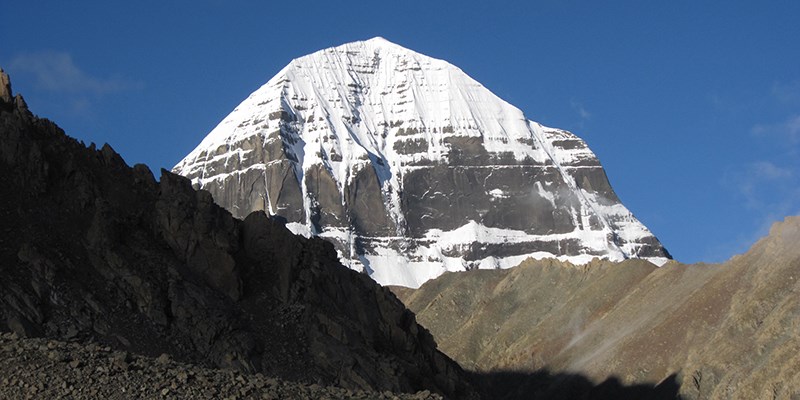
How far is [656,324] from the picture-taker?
148m

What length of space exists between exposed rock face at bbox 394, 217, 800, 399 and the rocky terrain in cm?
7800

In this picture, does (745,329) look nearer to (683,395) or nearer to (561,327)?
(683,395)

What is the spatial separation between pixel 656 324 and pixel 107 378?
383 feet

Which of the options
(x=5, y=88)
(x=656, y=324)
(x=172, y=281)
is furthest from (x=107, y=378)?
(x=656, y=324)

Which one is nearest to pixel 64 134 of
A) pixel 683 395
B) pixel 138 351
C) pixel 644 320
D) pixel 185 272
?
pixel 185 272

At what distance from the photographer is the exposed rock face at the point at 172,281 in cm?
5591

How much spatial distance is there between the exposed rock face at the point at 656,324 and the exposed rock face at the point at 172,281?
5353 centimetres

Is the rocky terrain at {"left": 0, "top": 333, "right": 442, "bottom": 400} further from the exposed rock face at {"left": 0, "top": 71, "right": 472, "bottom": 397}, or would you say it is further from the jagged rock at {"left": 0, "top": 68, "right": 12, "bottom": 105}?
the jagged rock at {"left": 0, "top": 68, "right": 12, "bottom": 105}

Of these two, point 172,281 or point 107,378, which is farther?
point 172,281

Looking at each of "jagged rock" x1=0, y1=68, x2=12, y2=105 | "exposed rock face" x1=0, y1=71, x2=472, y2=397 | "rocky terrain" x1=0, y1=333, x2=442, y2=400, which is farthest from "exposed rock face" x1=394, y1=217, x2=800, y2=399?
"rocky terrain" x1=0, y1=333, x2=442, y2=400

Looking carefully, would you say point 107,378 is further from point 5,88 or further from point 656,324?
point 656,324

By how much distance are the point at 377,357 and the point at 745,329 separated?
7427cm

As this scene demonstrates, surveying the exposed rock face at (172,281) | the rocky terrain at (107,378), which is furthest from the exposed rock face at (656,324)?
the rocky terrain at (107,378)

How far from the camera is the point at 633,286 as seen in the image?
17550cm
